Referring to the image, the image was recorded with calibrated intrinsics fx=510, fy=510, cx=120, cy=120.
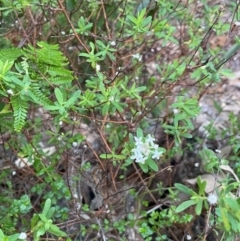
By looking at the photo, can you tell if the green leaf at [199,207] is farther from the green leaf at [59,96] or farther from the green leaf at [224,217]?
the green leaf at [59,96]

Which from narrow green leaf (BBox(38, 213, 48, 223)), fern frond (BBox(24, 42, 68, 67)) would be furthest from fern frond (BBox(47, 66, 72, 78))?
narrow green leaf (BBox(38, 213, 48, 223))

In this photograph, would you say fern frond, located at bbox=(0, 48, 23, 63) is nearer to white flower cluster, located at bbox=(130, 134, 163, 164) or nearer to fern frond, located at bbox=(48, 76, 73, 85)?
fern frond, located at bbox=(48, 76, 73, 85)

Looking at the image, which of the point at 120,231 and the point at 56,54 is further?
the point at 120,231

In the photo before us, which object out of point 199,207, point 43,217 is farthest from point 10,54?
point 199,207

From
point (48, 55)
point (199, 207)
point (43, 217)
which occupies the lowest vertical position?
point (43, 217)

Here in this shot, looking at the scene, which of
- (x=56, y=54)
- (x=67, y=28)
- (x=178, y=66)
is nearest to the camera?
(x=56, y=54)

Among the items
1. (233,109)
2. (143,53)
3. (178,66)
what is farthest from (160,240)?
(233,109)

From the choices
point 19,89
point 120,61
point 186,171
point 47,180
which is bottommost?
point 186,171

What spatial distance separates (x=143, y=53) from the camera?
228cm

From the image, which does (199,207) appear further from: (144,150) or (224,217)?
(144,150)

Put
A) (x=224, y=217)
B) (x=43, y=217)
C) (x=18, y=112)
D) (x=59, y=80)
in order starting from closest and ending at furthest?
(x=224, y=217) < (x=43, y=217) < (x=18, y=112) < (x=59, y=80)

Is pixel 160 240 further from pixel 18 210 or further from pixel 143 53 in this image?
pixel 143 53

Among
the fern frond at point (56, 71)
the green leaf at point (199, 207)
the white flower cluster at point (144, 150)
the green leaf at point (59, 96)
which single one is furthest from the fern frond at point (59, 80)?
the green leaf at point (199, 207)

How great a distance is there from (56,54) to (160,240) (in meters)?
0.75
